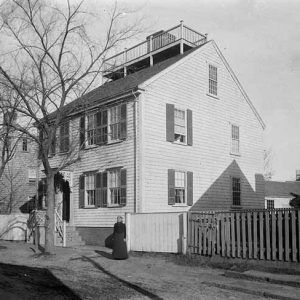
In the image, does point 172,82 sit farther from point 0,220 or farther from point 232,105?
point 0,220

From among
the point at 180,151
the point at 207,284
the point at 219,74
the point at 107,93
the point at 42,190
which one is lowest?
the point at 207,284

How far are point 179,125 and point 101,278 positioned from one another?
36.0ft

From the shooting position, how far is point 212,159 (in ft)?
74.8

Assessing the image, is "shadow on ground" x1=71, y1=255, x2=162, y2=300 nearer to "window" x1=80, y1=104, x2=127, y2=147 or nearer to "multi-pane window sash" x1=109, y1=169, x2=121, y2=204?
"multi-pane window sash" x1=109, y1=169, x2=121, y2=204

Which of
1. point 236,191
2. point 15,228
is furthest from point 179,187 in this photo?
point 15,228

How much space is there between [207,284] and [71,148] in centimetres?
1367

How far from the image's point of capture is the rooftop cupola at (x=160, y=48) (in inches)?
982

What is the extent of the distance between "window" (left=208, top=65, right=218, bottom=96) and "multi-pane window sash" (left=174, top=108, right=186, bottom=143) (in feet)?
9.23

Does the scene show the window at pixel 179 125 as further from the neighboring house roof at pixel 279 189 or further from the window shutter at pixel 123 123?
the neighboring house roof at pixel 279 189

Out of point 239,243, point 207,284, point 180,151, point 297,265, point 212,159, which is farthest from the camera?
point 212,159

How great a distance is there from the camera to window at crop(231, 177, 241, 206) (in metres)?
23.9

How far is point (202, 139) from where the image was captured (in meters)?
22.3

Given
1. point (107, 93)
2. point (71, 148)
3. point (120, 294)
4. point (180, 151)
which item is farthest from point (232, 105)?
point (120, 294)

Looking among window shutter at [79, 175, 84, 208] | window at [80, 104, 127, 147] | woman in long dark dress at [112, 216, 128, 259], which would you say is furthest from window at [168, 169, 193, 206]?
woman in long dark dress at [112, 216, 128, 259]
